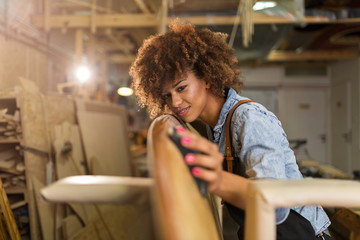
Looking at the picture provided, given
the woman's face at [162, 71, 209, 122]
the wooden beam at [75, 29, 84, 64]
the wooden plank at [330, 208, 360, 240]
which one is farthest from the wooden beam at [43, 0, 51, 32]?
the wooden plank at [330, 208, 360, 240]

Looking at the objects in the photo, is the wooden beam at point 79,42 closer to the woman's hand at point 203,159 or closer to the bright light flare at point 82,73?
the bright light flare at point 82,73

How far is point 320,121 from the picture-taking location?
730 centimetres

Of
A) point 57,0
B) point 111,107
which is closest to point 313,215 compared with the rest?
point 111,107

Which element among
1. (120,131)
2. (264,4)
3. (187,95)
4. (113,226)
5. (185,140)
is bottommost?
(113,226)

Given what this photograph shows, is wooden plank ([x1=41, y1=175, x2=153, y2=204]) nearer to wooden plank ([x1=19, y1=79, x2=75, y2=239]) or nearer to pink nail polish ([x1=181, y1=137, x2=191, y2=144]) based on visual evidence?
pink nail polish ([x1=181, y1=137, x2=191, y2=144])

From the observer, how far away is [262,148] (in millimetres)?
874

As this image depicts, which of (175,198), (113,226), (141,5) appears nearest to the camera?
(175,198)

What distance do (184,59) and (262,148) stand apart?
1.90 feet

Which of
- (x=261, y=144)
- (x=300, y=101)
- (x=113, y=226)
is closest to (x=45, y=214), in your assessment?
(x=113, y=226)

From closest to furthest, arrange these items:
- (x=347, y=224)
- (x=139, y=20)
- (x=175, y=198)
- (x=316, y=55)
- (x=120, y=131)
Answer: (x=175, y=198)
(x=347, y=224)
(x=139, y=20)
(x=120, y=131)
(x=316, y=55)

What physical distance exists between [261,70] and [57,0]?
18.2 ft

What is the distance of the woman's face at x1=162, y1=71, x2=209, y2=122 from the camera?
122 cm

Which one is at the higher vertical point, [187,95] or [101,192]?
[187,95]

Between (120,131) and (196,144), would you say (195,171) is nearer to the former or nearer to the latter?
(196,144)
